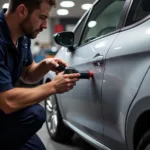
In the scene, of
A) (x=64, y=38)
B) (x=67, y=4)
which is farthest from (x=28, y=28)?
(x=67, y=4)

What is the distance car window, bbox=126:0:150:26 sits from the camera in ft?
4.98

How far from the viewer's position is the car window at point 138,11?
4.98 feet

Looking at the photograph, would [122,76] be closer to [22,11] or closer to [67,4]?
[22,11]

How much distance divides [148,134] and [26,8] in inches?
33.3

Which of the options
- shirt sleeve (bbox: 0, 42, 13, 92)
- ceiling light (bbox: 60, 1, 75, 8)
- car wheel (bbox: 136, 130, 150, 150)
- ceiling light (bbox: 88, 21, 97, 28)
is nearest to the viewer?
car wheel (bbox: 136, 130, 150, 150)

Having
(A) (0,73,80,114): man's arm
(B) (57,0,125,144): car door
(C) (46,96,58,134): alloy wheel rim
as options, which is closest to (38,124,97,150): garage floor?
(C) (46,96,58,134): alloy wheel rim

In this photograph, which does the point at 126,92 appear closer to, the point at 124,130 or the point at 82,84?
the point at 124,130

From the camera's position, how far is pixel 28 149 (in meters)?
1.78

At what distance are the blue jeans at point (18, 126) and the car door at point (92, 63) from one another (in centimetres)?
33

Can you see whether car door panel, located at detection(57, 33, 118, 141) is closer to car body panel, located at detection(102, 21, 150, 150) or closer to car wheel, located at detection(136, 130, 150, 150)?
car body panel, located at detection(102, 21, 150, 150)

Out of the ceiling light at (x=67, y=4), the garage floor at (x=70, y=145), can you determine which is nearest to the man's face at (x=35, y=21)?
the garage floor at (x=70, y=145)

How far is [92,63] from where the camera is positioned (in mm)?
1787

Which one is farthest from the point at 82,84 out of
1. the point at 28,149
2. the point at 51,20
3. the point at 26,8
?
the point at 51,20

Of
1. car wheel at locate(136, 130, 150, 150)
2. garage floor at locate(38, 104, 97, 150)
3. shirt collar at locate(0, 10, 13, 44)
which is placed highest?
shirt collar at locate(0, 10, 13, 44)
